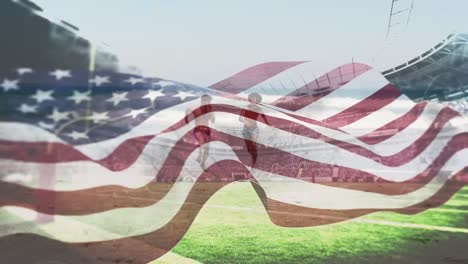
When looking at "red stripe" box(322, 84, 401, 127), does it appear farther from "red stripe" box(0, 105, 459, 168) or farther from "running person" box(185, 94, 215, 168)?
"running person" box(185, 94, 215, 168)

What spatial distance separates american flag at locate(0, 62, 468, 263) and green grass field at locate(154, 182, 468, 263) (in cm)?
13

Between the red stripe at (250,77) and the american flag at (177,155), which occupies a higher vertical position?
the red stripe at (250,77)

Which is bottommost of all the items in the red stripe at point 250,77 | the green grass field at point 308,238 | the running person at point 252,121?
the green grass field at point 308,238

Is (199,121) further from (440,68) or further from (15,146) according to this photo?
(440,68)

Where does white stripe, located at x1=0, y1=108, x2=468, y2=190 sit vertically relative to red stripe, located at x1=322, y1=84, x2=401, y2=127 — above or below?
below

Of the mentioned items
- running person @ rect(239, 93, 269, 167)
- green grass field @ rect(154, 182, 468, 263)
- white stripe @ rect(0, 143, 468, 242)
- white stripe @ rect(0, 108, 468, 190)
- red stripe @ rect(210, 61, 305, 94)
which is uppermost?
red stripe @ rect(210, 61, 305, 94)

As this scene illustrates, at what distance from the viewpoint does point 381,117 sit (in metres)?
3.49

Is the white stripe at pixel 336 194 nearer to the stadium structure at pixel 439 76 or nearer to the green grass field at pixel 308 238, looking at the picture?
the green grass field at pixel 308 238

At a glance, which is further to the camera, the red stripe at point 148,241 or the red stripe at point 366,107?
the red stripe at point 366,107

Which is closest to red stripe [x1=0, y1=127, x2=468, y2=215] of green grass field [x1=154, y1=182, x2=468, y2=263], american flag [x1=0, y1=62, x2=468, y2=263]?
american flag [x1=0, y1=62, x2=468, y2=263]

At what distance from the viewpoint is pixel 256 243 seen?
130 inches

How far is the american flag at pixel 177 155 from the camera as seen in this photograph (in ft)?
8.91

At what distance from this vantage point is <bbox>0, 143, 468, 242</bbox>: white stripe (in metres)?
2.96

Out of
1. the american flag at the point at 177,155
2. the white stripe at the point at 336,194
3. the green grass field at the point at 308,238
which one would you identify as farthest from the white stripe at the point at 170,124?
the green grass field at the point at 308,238
